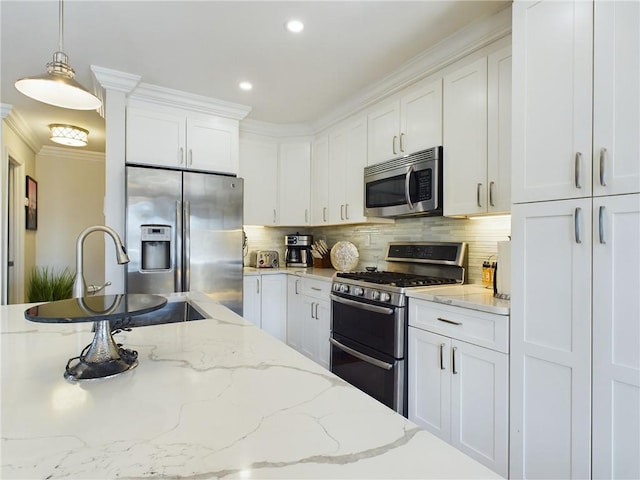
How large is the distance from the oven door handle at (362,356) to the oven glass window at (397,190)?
1104 millimetres

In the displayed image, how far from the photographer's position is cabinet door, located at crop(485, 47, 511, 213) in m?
1.95

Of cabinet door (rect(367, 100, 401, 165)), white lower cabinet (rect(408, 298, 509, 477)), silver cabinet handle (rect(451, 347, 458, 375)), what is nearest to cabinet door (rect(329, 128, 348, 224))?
cabinet door (rect(367, 100, 401, 165))

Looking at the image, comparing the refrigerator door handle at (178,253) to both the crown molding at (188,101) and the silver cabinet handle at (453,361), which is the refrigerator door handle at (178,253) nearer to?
the crown molding at (188,101)

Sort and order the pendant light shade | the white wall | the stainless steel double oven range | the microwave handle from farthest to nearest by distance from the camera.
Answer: the white wall, the pendant light shade, the microwave handle, the stainless steel double oven range

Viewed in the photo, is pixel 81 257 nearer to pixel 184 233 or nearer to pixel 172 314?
pixel 172 314

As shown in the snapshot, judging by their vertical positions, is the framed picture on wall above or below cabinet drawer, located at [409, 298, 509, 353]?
above

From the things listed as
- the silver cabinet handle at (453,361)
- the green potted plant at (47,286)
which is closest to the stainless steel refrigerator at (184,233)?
the silver cabinet handle at (453,361)

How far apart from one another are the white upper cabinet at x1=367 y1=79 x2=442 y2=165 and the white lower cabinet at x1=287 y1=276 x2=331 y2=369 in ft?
3.83

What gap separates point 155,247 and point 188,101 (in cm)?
128

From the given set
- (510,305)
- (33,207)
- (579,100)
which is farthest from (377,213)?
(33,207)

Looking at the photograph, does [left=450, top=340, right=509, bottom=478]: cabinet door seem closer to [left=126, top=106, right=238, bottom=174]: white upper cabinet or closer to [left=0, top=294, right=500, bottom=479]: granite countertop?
[left=0, top=294, right=500, bottom=479]: granite countertop

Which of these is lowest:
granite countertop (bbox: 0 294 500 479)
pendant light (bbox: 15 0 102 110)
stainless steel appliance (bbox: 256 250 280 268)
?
granite countertop (bbox: 0 294 500 479)

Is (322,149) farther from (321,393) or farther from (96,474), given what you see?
(96,474)

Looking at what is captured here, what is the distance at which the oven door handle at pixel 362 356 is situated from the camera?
219cm
